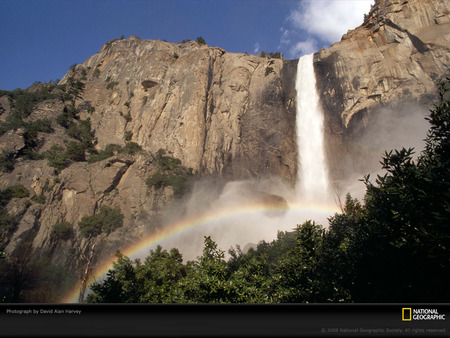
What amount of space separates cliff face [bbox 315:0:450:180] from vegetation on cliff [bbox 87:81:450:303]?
28206 millimetres

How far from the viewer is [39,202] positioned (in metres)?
31.4

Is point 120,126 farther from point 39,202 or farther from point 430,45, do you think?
point 430,45

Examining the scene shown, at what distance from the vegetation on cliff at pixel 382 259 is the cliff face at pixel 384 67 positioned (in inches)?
1110

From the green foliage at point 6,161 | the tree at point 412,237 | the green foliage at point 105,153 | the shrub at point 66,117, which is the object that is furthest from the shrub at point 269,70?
the green foliage at point 6,161

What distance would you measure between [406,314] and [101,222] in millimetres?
35054

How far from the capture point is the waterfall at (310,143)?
122 feet

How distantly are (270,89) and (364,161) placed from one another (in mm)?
18983

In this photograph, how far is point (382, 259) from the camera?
7621 mm

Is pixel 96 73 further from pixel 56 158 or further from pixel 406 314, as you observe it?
pixel 406 314

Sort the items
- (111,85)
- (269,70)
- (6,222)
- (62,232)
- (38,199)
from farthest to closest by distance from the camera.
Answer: (111,85)
(269,70)
(38,199)
(62,232)
(6,222)

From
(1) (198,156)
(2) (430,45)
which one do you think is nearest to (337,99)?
(2) (430,45)

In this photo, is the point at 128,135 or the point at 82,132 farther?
the point at 128,135

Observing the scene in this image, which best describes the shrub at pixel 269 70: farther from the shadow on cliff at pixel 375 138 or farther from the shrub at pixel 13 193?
the shrub at pixel 13 193

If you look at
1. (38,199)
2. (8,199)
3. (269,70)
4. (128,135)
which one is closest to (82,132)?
(128,135)
